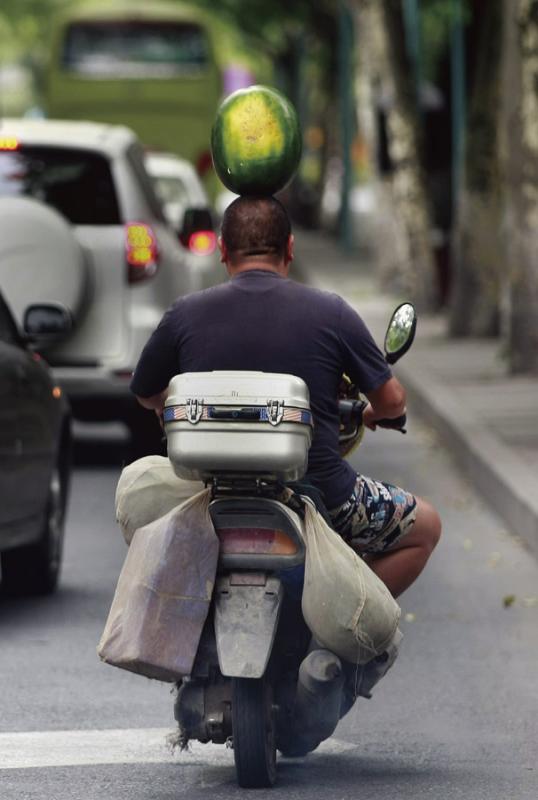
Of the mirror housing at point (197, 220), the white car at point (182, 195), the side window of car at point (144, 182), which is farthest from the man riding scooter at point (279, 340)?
the white car at point (182, 195)

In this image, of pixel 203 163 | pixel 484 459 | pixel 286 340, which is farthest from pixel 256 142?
pixel 203 163

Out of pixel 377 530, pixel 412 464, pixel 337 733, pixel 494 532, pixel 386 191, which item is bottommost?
pixel 386 191

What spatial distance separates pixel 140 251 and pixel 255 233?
6.76 m

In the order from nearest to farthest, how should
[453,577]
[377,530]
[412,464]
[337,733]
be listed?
1. [377,530]
2. [337,733]
3. [453,577]
4. [412,464]

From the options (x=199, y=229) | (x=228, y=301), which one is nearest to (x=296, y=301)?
(x=228, y=301)

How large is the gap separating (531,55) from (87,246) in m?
4.81

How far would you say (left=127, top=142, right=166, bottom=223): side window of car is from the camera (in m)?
12.9

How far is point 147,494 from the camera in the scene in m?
5.93

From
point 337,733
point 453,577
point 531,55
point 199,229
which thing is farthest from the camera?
point 531,55

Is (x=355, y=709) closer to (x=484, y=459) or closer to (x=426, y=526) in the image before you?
(x=426, y=526)

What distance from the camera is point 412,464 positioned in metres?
13.6

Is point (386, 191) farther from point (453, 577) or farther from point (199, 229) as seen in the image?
point (453, 577)

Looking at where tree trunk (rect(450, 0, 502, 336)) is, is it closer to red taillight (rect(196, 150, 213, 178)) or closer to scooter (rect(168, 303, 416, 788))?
red taillight (rect(196, 150, 213, 178))

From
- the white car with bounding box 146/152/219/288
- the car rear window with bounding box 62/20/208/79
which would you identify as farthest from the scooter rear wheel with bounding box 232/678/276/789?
the car rear window with bounding box 62/20/208/79
